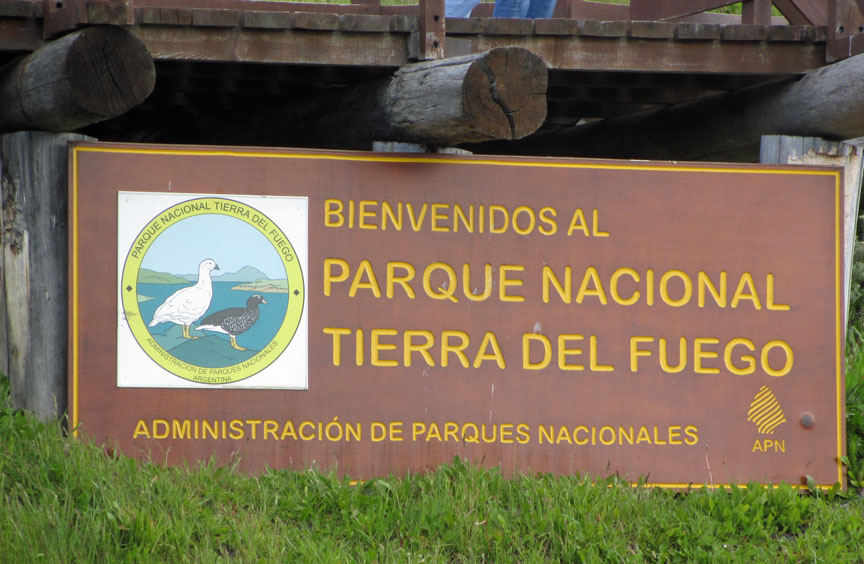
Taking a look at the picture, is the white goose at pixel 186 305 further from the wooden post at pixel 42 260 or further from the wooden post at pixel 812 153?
the wooden post at pixel 812 153

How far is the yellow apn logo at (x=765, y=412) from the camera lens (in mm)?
4281

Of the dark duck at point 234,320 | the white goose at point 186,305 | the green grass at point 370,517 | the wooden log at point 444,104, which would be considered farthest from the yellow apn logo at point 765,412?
the white goose at point 186,305

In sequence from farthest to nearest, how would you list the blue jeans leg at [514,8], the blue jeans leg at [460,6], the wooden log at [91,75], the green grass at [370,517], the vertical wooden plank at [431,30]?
the blue jeans leg at [514,8] < the blue jeans leg at [460,6] < the vertical wooden plank at [431,30] < the wooden log at [91,75] < the green grass at [370,517]

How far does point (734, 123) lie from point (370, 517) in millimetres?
2921

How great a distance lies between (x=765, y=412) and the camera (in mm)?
4285

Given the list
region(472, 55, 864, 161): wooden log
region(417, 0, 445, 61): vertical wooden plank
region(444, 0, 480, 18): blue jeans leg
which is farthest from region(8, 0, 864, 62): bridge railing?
region(444, 0, 480, 18): blue jeans leg

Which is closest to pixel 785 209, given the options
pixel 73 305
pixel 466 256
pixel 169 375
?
pixel 466 256

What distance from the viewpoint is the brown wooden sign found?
403 cm

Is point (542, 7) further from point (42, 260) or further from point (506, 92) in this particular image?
point (42, 260)

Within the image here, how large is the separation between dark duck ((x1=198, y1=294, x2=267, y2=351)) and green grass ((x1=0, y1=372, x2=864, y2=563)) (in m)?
0.60

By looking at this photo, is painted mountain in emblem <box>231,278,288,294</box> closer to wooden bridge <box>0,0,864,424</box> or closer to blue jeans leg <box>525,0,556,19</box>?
wooden bridge <box>0,0,864,424</box>

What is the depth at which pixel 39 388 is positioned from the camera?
4113 mm

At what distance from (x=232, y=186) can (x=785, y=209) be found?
259 centimetres

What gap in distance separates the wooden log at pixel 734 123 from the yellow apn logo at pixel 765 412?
4.34 ft
